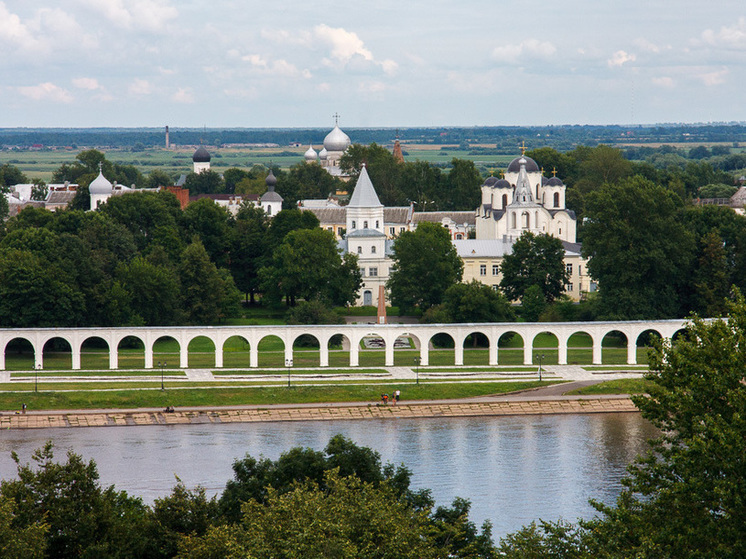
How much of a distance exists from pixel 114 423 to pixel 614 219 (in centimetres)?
3078

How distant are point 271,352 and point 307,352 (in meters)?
1.78

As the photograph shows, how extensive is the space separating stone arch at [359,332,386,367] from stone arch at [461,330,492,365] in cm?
381

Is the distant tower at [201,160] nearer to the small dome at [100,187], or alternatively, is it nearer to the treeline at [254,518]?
the small dome at [100,187]

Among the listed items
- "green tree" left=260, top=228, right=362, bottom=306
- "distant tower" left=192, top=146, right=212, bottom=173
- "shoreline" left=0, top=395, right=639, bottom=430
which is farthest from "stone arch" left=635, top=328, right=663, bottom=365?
"distant tower" left=192, top=146, right=212, bottom=173

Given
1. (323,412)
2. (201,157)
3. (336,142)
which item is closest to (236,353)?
(323,412)

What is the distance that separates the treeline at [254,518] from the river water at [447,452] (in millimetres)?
4670

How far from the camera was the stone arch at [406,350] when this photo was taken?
59706 millimetres

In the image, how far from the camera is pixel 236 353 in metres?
62.4

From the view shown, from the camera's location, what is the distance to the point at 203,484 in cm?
3972

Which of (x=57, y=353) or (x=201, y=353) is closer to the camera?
(x=57, y=353)

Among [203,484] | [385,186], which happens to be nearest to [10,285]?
[203,484]

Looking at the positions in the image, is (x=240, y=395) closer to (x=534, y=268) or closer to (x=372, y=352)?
(x=372, y=352)

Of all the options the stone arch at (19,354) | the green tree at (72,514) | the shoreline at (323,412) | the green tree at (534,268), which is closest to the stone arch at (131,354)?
the stone arch at (19,354)

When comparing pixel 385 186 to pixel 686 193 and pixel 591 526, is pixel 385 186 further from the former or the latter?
pixel 591 526
